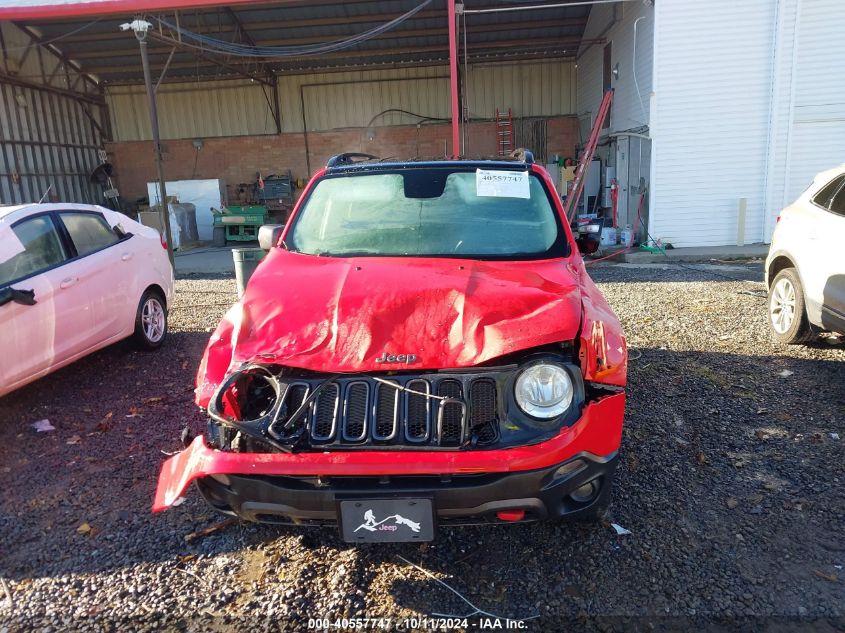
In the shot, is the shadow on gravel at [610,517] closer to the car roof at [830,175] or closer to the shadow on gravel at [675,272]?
the car roof at [830,175]

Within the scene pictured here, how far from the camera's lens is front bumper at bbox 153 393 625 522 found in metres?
2.27

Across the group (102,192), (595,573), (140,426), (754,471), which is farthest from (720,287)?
(102,192)

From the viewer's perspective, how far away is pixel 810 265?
5.27 meters

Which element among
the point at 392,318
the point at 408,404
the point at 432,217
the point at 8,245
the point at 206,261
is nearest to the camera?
the point at 408,404

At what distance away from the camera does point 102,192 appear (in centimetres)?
2152

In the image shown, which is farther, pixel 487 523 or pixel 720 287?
pixel 720 287

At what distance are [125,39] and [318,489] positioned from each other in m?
19.9

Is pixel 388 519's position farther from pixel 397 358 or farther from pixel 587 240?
pixel 587 240

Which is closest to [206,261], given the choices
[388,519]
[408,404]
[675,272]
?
[675,272]

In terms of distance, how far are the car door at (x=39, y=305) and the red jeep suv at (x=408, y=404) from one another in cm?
252

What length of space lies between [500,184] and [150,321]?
428 centimetres

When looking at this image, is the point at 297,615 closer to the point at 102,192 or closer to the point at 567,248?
the point at 567,248

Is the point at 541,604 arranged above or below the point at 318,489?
below

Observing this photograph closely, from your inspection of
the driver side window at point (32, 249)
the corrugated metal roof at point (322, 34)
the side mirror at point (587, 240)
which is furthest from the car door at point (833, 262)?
the corrugated metal roof at point (322, 34)
